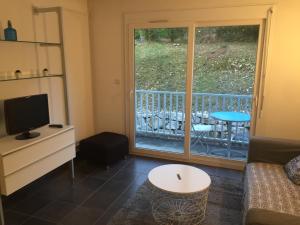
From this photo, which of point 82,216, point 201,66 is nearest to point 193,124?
point 201,66

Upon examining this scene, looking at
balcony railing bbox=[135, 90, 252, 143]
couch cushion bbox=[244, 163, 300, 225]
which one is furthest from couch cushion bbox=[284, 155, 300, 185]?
balcony railing bbox=[135, 90, 252, 143]

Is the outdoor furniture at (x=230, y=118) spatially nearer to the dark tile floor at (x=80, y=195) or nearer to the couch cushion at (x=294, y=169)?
the dark tile floor at (x=80, y=195)

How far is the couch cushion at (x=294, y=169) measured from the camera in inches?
91.1

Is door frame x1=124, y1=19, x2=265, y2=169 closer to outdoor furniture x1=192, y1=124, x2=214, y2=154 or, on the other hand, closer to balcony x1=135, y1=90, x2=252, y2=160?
balcony x1=135, y1=90, x2=252, y2=160

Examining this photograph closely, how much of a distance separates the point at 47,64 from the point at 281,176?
3037 millimetres

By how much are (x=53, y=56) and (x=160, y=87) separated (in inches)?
65.1

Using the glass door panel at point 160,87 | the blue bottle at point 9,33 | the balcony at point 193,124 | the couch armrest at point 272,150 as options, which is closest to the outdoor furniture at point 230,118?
the balcony at point 193,124

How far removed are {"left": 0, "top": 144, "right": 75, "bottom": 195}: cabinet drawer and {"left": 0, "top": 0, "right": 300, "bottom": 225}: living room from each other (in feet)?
0.04

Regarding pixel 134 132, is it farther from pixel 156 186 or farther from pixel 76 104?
pixel 156 186

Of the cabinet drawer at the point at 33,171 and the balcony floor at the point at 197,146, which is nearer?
the cabinet drawer at the point at 33,171

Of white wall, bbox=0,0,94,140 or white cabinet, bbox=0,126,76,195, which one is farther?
white wall, bbox=0,0,94,140

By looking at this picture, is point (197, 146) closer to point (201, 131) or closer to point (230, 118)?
point (201, 131)

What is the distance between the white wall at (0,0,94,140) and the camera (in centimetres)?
275

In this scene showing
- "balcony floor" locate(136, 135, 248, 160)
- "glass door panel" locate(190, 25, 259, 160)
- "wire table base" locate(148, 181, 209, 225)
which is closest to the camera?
"wire table base" locate(148, 181, 209, 225)
